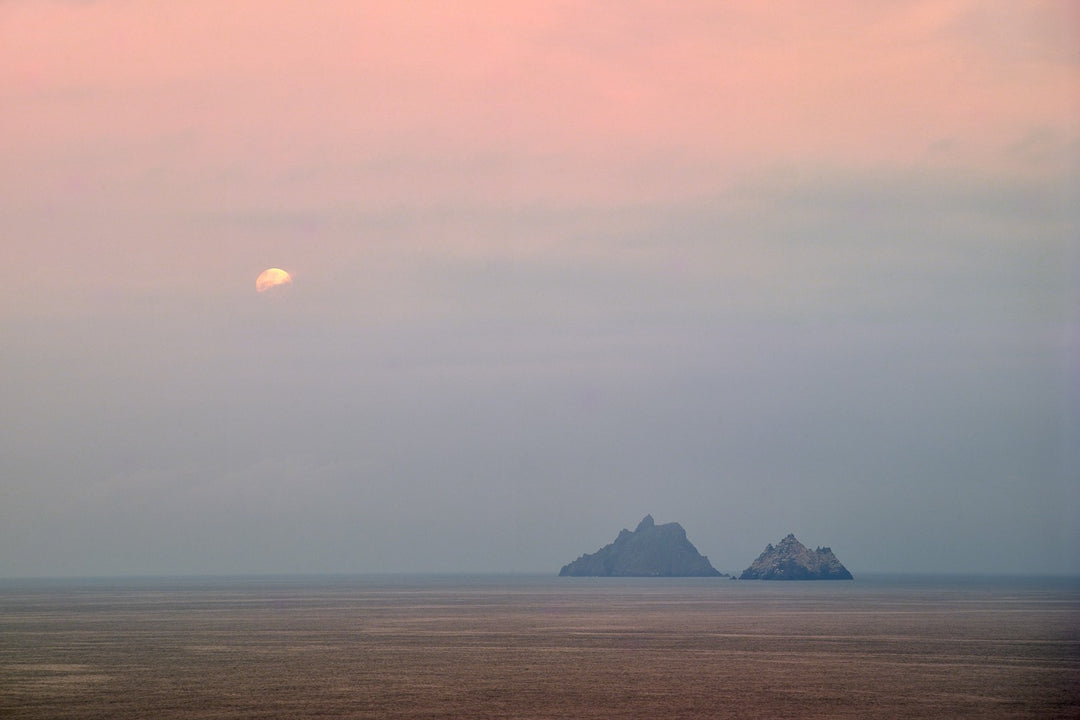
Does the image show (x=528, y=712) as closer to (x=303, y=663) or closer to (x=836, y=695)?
(x=836, y=695)

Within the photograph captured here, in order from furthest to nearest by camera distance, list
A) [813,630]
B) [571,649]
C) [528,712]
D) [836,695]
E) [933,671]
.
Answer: [813,630] < [571,649] < [933,671] < [836,695] < [528,712]

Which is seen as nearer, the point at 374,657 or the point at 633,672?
the point at 633,672

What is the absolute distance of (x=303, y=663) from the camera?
9700cm

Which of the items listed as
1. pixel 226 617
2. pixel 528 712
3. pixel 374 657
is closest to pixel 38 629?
pixel 226 617

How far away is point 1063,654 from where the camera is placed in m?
106

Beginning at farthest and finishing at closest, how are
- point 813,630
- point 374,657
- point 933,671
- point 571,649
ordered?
1. point 813,630
2. point 571,649
3. point 374,657
4. point 933,671

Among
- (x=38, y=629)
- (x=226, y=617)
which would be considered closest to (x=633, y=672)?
(x=38, y=629)

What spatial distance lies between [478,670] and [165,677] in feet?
77.2

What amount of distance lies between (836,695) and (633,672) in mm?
18174

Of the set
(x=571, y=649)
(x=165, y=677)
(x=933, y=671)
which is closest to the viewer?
(x=165, y=677)

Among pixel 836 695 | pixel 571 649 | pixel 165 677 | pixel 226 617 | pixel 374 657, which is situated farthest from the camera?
pixel 226 617

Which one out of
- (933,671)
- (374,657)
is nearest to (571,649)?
(374,657)

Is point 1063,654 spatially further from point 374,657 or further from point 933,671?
point 374,657

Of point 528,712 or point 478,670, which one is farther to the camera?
point 478,670
